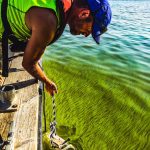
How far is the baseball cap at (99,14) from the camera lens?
2.57m

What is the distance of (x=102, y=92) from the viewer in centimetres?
695

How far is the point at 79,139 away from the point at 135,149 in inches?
39.8

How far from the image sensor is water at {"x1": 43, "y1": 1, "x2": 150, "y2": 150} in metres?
5.38

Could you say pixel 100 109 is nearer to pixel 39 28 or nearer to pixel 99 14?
→ pixel 99 14

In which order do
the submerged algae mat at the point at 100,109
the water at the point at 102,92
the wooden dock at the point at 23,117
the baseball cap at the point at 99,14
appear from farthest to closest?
the water at the point at 102,92
the submerged algae mat at the point at 100,109
the wooden dock at the point at 23,117
the baseball cap at the point at 99,14

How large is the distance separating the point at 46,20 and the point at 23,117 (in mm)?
1781

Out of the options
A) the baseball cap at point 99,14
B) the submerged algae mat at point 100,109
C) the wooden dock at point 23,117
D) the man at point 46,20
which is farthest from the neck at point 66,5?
the submerged algae mat at point 100,109

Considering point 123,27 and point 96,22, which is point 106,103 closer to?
point 96,22

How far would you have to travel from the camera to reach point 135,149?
512cm

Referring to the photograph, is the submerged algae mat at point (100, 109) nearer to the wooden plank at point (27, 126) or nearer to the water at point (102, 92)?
the water at point (102, 92)

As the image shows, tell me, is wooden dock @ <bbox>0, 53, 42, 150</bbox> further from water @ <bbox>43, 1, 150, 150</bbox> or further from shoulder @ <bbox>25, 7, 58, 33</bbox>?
shoulder @ <bbox>25, 7, 58, 33</bbox>

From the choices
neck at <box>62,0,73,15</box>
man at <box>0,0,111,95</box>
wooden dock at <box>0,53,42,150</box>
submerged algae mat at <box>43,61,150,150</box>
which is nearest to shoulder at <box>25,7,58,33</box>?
man at <box>0,0,111,95</box>

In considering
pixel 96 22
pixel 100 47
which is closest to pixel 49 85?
pixel 96 22

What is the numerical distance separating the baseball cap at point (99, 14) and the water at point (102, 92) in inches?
87.3
